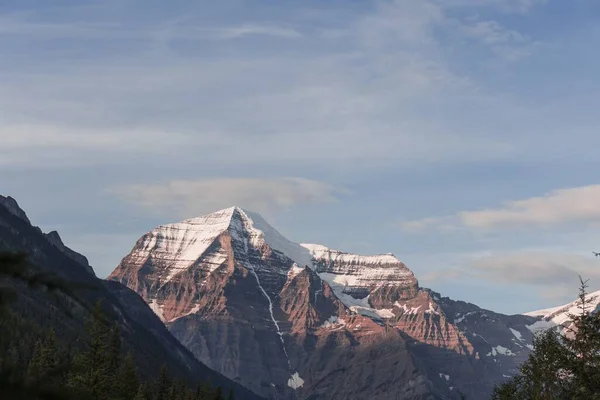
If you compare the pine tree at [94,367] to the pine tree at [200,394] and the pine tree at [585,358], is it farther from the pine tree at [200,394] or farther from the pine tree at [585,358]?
the pine tree at [200,394]

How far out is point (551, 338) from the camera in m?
99.9

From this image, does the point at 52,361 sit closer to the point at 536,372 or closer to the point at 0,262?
the point at 536,372

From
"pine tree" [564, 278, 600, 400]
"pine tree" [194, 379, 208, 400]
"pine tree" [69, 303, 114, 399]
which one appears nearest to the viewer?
"pine tree" [564, 278, 600, 400]

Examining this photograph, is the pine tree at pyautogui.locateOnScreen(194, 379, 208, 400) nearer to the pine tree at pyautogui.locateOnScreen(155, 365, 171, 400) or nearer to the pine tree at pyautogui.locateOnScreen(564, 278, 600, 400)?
the pine tree at pyautogui.locateOnScreen(155, 365, 171, 400)

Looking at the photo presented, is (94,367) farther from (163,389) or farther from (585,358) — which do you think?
(163,389)

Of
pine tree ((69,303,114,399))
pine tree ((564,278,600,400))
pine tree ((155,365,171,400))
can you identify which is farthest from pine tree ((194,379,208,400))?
pine tree ((564,278,600,400))

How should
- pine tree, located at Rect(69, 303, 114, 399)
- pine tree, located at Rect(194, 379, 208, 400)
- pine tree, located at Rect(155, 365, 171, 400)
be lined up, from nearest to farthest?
pine tree, located at Rect(69, 303, 114, 399) < pine tree, located at Rect(155, 365, 171, 400) < pine tree, located at Rect(194, 379, 208, 400)

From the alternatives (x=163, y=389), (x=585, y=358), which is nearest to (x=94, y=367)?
(x=585, y=358)

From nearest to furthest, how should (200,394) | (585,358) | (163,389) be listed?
(585,358)
(163,389)
(200,394)

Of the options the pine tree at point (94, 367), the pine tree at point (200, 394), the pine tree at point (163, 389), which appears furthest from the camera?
the pine tree at point (200, 394)

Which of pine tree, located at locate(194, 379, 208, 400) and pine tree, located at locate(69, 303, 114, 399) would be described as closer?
pine tree, located at locate(69, 303, 114, 399)

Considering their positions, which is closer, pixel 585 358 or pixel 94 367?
pixel 585 358

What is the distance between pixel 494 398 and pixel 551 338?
2713cm

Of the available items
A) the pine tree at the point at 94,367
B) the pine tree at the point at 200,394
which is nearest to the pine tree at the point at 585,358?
the pine tree at the point at 94,367
